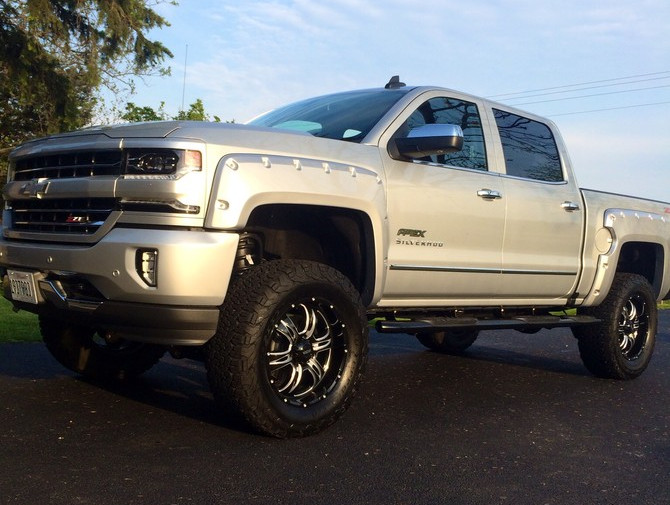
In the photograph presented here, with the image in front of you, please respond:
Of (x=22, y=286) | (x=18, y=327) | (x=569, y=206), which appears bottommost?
(x=18, y=327)

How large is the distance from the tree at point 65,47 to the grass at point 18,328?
706 cm

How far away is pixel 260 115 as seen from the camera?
21.1ft

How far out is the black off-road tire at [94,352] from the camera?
528 cm

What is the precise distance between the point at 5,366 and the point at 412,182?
322 centimetres

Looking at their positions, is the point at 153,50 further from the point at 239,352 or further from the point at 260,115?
the point at 239,352

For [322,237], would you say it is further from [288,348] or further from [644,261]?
[644,261]

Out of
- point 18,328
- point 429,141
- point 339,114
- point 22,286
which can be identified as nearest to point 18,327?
point 18,328

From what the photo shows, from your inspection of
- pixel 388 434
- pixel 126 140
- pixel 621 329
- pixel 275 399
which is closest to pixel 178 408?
pixel 275 399

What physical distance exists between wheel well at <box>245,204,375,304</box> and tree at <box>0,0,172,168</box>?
12.0 metres

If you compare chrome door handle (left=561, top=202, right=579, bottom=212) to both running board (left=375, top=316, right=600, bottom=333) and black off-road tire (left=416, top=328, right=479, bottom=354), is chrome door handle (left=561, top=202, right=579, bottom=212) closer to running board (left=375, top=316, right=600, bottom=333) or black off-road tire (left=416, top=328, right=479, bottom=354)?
running board (left=375, top=316, right=600, bottom=333)

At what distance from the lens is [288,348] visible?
176 inches

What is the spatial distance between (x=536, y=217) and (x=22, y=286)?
359 cm

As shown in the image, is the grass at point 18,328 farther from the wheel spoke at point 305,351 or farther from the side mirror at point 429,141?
the side mirror at point 429,141

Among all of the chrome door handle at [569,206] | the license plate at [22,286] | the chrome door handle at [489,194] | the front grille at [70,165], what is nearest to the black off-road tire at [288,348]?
the front grille at [70,165]
